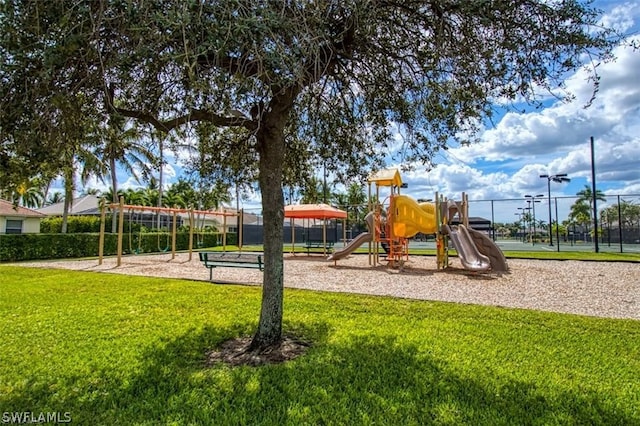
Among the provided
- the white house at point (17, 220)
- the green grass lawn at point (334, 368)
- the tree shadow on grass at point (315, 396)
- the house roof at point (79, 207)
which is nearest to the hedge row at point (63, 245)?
the white house at point (17, 220)

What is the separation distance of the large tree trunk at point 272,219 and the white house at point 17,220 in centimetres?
2771

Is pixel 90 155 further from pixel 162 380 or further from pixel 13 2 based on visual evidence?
pixel 162 380

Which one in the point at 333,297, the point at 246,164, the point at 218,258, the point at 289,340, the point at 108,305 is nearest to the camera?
the point at 289,340

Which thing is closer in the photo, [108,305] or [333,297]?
[108,305]

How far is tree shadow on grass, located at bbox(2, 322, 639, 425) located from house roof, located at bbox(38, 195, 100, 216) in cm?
3672

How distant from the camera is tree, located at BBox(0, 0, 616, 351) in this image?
104 inches

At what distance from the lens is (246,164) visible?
598cm

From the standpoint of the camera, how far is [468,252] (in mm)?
12016

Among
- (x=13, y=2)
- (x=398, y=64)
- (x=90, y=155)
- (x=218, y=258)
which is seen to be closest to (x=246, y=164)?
(x=90, y=155)

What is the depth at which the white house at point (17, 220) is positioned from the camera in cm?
2506

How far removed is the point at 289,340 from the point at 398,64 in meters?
3.72

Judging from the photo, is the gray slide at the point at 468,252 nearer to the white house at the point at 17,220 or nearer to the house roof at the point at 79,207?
the white house at the point at 17,220

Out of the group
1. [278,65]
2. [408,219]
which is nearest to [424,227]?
[408,219]

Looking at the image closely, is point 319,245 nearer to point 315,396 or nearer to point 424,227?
point 424,227
